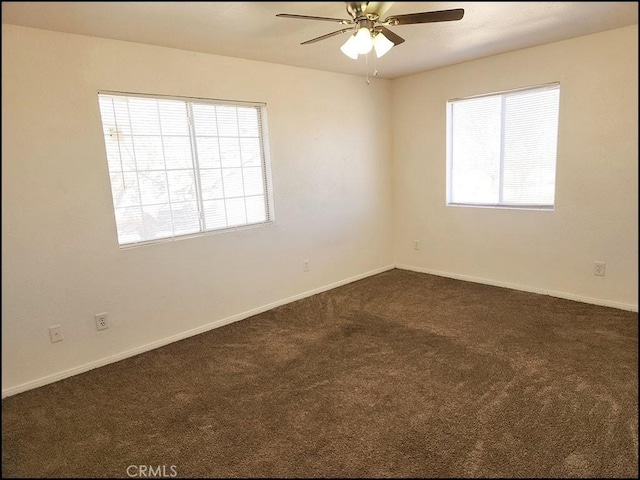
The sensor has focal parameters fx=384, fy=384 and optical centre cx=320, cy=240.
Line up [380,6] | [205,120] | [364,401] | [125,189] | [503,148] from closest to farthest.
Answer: [380,6] < [364,401] < [125,189] < [205,120] < [503,148]

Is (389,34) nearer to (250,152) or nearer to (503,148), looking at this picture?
(250,152)

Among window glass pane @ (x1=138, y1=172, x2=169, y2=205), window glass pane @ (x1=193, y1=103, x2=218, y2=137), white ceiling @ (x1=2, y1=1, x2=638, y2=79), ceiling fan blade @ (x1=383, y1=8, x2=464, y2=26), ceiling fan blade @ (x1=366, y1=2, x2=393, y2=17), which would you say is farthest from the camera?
window glass pane @ (x1=193, y1=103, x2=218, y2=137)

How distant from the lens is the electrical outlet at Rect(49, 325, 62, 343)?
8.19 feet

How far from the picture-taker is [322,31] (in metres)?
2.69

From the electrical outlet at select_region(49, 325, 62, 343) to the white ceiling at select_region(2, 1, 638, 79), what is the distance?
180cm

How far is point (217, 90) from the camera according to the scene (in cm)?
324

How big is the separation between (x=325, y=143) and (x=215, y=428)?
2.99 metres

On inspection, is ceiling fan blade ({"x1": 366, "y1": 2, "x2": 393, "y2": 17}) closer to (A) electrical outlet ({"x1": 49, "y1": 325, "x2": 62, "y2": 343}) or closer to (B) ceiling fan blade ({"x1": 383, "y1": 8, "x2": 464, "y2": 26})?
(B) ceiling fan blade ({"x1": 383, "y1": 8, "x2": 464, "y2": 26})

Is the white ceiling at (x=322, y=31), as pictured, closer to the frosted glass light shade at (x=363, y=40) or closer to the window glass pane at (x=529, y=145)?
the frosted glass light shade at (x=363, y=40)

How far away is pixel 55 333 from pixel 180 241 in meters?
1.05

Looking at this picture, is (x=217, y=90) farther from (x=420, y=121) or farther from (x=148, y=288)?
(x=420, y=121)

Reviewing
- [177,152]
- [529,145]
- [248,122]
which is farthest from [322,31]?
[529,145]

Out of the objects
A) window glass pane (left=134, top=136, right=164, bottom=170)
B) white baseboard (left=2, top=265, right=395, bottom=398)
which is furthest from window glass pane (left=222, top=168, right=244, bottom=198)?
white baseboard (left=2, top=265, right=395, bottom=398)

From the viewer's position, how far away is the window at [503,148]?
344cm
